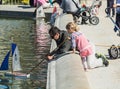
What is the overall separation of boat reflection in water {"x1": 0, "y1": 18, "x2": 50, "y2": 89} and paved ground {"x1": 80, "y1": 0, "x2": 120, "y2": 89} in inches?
58.7

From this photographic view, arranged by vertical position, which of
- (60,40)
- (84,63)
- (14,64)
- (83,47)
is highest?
(60,40)

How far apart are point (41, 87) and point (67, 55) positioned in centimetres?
100

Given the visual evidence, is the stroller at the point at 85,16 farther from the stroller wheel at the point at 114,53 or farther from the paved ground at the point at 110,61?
the stroller wheel at the point at 114,53

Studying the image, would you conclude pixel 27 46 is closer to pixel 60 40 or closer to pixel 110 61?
pixel 110 61

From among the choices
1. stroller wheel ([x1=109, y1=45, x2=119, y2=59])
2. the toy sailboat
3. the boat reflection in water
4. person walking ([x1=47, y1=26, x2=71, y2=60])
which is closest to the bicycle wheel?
the boat reflection in water

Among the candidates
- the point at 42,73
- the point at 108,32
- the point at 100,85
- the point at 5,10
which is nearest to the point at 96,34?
the point at 108,32

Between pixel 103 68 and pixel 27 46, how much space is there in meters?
6.93

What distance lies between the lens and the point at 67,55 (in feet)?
42.6

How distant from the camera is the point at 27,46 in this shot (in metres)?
19.7

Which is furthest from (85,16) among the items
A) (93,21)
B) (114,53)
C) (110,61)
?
(110,61)

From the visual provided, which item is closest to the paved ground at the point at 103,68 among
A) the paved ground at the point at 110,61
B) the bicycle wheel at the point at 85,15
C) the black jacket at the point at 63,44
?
the paved ground at the point at 110,61

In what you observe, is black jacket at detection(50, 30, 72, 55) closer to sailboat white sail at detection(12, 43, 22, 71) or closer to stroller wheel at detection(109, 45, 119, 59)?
sailboat white sail at detection(12, 43, 22, 71)

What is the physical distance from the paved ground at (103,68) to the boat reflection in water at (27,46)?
1.49 m

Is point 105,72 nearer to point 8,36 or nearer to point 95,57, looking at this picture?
point 95,57
